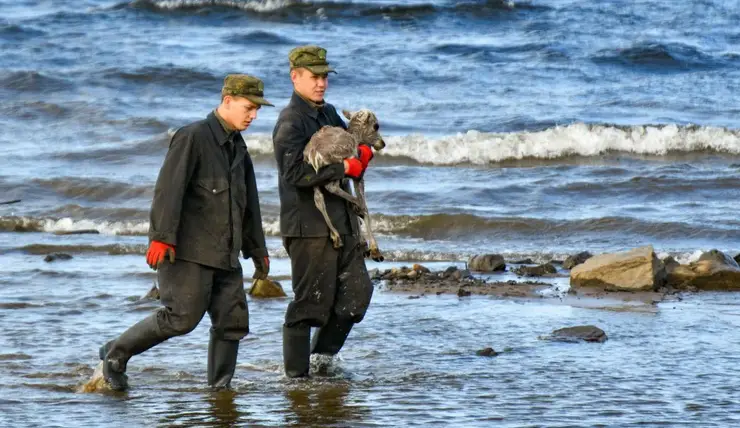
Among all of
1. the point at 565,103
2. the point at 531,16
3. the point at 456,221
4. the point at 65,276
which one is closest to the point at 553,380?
the point at 65,276

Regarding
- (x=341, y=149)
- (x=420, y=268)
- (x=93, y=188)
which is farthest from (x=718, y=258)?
(x=93, y=188)

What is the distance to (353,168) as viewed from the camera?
22.2 ft

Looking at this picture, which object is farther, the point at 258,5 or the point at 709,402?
the point at 258,5

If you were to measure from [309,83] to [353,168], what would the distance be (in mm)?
546

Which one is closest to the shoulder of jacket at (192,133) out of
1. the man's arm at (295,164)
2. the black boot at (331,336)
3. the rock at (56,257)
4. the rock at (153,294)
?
the man's arm at (295,164)

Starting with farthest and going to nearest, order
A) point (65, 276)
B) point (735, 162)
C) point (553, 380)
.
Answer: point (735, 162) → point (65, 276) → point (553, 380)

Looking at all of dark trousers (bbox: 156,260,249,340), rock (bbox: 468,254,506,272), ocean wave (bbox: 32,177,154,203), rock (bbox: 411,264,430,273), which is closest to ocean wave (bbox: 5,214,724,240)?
ocean wave (bbox: 32,177,154,203)

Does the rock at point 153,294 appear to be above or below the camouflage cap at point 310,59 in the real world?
below

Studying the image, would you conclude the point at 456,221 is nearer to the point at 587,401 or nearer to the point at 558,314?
the point at 558,314

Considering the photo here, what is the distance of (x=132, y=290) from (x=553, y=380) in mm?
4434

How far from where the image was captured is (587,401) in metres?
6.64

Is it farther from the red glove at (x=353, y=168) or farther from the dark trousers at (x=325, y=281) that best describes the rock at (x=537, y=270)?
the red glove at (x=353, y=168)

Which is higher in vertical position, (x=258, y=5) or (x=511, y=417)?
(x=258, y=5)

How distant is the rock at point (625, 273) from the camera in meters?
9.89
